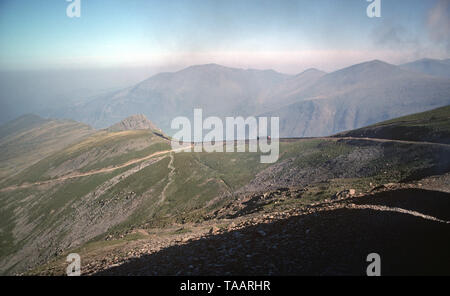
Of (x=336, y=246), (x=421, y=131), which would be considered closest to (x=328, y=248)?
(x=336, y=246)

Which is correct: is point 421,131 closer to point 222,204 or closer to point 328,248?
point 222,204

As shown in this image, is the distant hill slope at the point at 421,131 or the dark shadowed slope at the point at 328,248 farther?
the distant hill slope at the point at 421,131

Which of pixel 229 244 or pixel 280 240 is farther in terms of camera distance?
pixel 229 244

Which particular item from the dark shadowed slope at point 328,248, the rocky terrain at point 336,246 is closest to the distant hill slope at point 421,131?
the rocky terrain at point 336,246

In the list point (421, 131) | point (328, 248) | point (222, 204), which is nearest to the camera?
point (328, 248)

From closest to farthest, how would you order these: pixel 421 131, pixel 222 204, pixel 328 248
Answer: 1. pixel 328 248
2. pixel 421 131
3. pixel 222 204

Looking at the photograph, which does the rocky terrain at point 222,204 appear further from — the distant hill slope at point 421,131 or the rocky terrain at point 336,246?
the distant hill slope at point 421,131

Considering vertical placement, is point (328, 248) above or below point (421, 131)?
below

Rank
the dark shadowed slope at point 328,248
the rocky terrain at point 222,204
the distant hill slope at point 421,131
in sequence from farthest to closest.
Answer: the distant hill slope at point 421,131 → the rocky terrain at point 222,204 → the dark shadowed slope at point 328,248
